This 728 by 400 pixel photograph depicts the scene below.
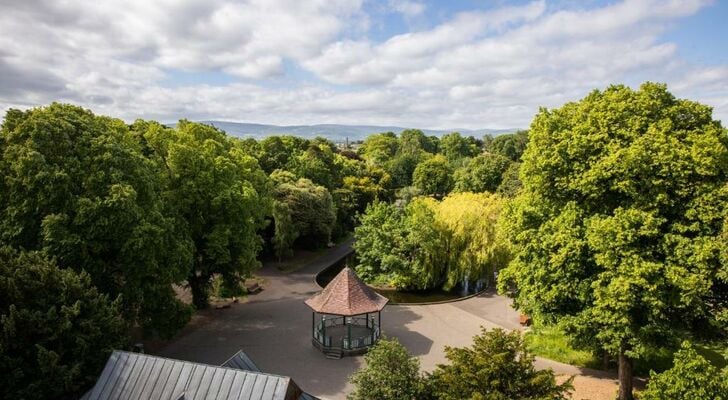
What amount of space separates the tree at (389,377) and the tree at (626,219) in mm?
5594

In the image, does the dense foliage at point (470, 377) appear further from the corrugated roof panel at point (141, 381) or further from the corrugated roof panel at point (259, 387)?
the corrugated roof panel at point (141, 381)

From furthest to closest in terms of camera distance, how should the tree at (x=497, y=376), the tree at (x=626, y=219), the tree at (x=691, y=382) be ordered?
the tree at (x=626, y=219) < the tree at (x=497, y=376) < the tree at (x=691, y=382)

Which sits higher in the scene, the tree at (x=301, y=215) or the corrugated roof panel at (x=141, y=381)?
the tree at (x=301, y=215)

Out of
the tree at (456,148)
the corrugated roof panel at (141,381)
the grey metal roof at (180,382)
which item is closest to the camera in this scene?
the grey metal roof at (180,382)

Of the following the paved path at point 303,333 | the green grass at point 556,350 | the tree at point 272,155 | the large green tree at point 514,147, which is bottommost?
the paved path at point 303,333

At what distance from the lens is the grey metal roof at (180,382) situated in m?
10.9

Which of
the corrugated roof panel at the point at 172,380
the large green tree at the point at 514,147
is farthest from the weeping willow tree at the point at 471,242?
the large green tree at the point at 514,147

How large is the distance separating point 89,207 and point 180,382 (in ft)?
26.3

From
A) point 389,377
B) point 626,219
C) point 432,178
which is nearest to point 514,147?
point 432,178

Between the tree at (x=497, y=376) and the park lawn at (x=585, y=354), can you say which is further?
the park lawn at (x=585, y=354)

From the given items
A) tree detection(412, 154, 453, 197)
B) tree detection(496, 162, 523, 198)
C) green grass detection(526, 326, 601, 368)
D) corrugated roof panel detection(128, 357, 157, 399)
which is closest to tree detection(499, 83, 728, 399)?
green grass detection(526, 326, 601, 368)

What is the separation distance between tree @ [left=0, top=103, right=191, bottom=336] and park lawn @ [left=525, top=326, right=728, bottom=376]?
14893 millimetres

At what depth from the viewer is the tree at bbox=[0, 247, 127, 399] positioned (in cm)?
1238

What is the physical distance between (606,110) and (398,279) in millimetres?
17530
